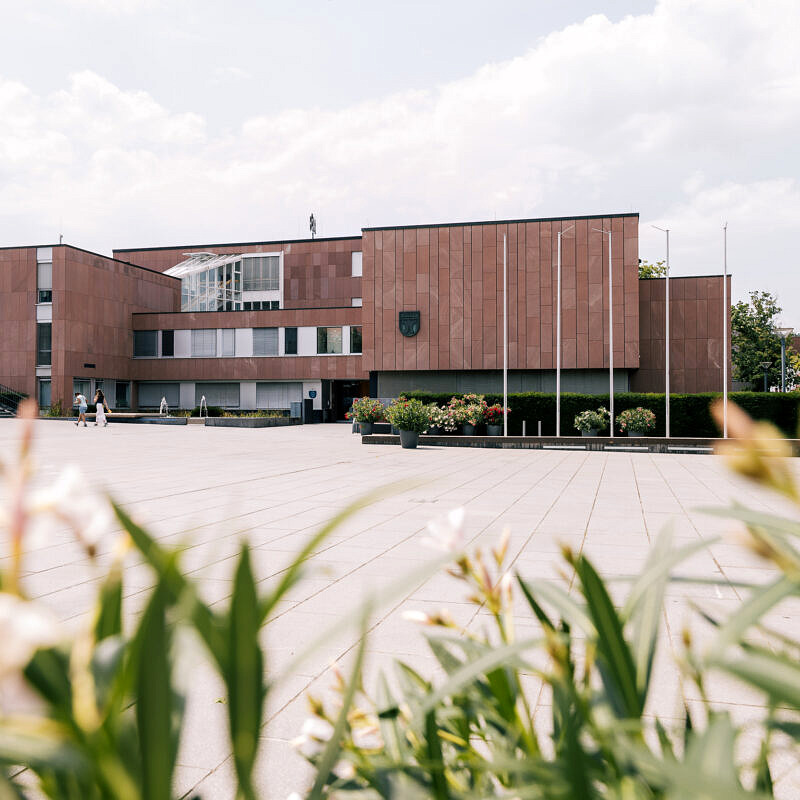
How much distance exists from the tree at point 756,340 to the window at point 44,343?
47370 millimetres

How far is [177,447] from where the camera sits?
21719 mm

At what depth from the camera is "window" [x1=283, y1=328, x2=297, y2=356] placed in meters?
48.6

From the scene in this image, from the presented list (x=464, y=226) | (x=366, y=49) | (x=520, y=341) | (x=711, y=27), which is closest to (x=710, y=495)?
(x=711, y=27)

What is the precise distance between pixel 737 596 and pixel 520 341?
101ft

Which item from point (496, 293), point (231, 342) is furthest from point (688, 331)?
point (231, 342)

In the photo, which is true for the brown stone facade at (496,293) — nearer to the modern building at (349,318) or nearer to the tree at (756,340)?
the modern building at (349,318)

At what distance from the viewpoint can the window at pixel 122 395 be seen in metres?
50.1

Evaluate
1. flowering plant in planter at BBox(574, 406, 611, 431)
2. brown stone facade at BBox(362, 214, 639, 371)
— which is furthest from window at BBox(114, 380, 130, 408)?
flowering plant in planter at BBox(574, 406, 611, 431)

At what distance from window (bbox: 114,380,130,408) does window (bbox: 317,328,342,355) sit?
15200mm

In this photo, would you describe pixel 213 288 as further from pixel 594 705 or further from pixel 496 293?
pixel 594 705

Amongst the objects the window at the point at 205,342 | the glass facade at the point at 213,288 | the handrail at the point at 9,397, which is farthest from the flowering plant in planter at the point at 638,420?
the glass facade at the point at 213,288

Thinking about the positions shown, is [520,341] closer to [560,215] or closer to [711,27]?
[560,215]

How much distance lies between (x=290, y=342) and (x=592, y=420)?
27.3 m

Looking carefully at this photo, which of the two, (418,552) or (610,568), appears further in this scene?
(418,552)
